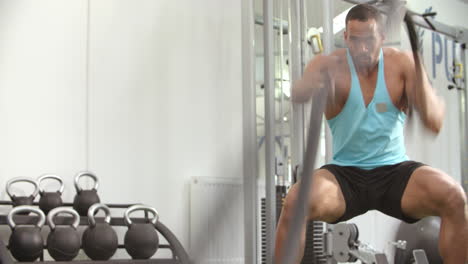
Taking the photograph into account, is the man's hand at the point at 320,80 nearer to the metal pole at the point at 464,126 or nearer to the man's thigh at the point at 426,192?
the man's thigh at the point at 426,192

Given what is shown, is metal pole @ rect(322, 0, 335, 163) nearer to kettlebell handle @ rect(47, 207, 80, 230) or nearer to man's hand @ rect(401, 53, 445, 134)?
kettlebell handle @ rect(47, 207, 80, 230)

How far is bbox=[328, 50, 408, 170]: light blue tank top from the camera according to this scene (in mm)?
1760

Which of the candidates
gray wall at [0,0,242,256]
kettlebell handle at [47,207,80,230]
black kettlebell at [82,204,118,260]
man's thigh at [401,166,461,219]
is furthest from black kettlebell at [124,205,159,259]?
man's thigh at [401,166,461,219]

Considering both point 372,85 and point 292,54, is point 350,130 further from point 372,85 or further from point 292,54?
point 292,54

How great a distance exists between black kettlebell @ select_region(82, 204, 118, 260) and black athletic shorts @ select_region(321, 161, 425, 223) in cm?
Answer: 112

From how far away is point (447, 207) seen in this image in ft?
5.69

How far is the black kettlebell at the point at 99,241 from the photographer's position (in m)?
Answer: 2.59

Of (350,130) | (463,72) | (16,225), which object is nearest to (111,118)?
(16,225)

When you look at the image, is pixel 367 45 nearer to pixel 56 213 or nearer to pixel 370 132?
pixel 370 132

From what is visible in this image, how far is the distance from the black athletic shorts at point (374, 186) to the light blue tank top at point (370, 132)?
0.03 metres

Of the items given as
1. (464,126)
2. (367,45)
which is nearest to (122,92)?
(367,45)

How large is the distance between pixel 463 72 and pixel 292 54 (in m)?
2.60

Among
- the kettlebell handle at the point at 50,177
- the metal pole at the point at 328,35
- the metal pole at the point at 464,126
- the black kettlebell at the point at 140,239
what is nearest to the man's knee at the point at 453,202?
the black kettlebell at the point at 140,239

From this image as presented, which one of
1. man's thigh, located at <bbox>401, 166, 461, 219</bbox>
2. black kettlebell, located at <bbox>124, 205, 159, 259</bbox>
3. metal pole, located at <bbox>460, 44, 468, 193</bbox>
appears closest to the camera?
man's thigh, located at <bbox>401, 166, 461, 219</bbox>
